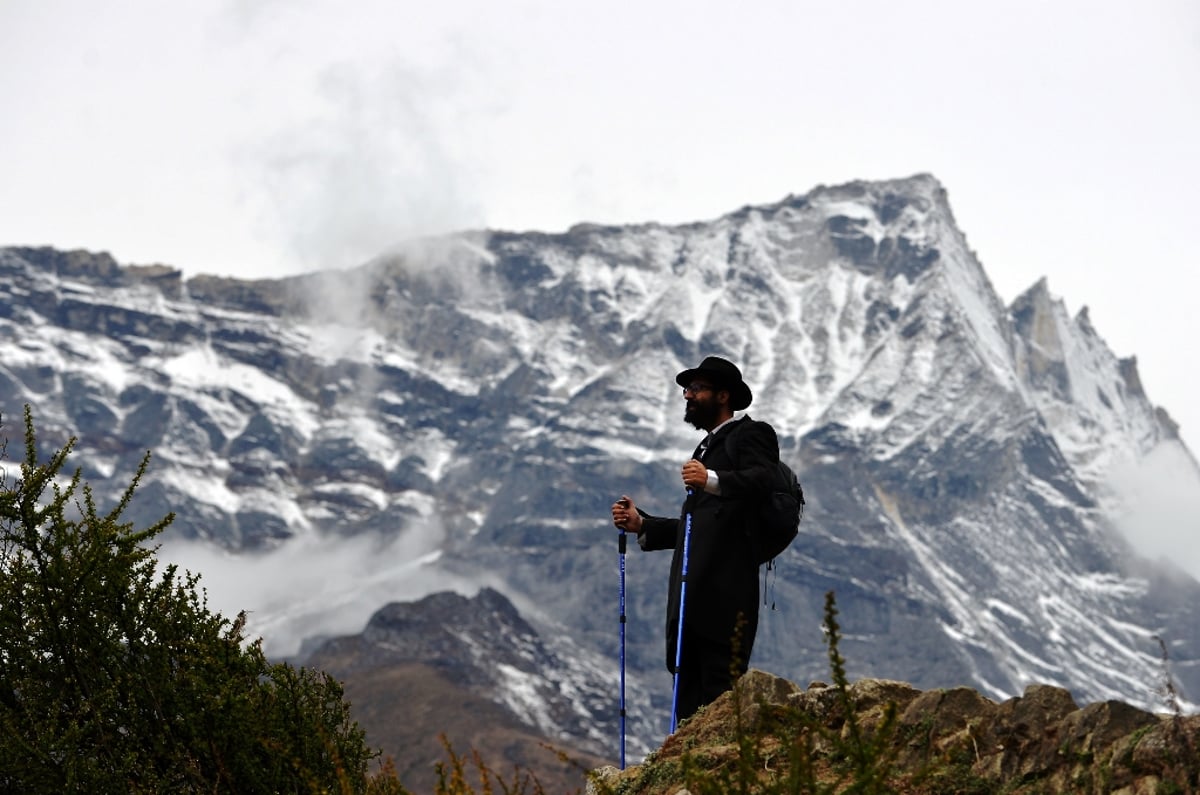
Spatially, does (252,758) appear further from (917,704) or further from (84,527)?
(917,704)

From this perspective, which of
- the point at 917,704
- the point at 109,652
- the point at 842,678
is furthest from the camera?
the point at 109,652

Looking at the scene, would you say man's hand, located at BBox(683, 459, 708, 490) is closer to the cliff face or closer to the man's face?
the man's face

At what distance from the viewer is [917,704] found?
901 centimetres

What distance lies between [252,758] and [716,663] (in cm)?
330

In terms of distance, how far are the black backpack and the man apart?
57mm

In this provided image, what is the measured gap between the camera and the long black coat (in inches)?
430

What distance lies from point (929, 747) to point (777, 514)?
2.46 m

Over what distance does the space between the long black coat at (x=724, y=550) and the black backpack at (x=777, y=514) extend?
0.17 ft

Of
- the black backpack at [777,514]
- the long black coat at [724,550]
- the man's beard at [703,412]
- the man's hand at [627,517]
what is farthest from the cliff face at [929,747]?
the man's beard at [703,412]

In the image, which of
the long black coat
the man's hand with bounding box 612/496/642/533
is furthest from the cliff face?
the man's hand with bounding box 612/496/642/533

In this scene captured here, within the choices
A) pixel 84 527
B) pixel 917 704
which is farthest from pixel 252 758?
pixel 917 704

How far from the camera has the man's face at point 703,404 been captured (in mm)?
11383

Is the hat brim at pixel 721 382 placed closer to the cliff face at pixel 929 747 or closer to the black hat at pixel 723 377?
the black hat at pixel 723 377

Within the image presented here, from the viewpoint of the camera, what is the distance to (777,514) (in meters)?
10.7
